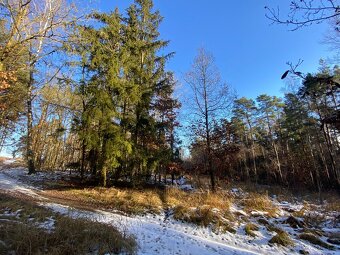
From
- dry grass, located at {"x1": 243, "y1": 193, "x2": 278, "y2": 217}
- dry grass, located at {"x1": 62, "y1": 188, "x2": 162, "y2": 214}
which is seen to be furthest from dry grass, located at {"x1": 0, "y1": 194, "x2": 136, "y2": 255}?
dry grass, located at {"x1": 243, "y1": 193, "x2": 278, "y2": 217}

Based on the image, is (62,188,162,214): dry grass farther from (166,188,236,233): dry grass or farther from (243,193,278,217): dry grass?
(243,193,278,217): dry grass

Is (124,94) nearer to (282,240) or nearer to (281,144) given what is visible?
(282,240)

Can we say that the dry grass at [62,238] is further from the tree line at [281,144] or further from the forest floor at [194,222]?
the tree line at [281,144]

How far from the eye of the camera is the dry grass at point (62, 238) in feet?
14.3

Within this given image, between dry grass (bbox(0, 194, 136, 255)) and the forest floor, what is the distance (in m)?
0.14

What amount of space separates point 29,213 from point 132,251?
10.6 ft

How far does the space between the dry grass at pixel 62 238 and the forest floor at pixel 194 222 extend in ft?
0.46

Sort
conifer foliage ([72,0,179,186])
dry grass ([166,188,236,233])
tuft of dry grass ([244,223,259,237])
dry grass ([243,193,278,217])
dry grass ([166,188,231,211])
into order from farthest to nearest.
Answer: conifer foliage ([72,0,179,186])
dry grass ([243,193,278,217])
dry grass ([166,188,231,211])
dry grass ([166,188,236,233])
tuft of dry grass ([244,223,259,237])

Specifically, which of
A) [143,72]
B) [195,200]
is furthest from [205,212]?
[143,72]

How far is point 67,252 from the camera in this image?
14.7 feet

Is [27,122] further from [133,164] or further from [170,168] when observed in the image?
[170,168]

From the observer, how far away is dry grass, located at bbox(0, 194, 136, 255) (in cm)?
435

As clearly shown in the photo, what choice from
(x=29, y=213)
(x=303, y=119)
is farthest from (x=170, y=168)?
(x=303, y=119)

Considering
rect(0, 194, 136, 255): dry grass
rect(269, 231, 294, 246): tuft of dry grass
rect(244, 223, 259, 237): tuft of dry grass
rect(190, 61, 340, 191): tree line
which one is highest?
rect(190, 61, 340, 191): tree line
